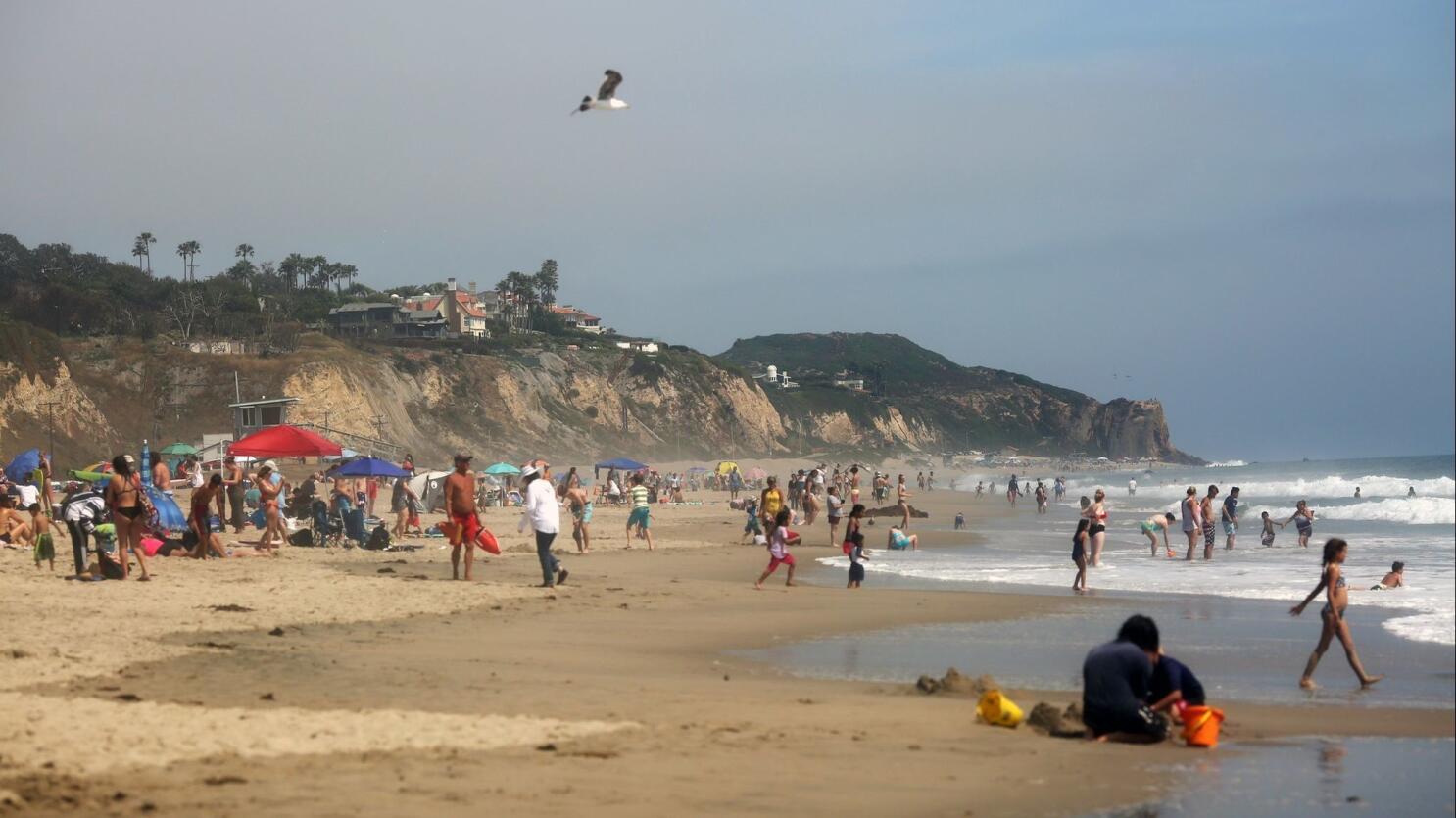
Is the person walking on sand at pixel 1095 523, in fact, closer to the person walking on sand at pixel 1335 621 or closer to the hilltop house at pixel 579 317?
the person walking on sand at pixel 1335 621

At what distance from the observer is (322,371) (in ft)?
211

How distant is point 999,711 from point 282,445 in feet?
65.0

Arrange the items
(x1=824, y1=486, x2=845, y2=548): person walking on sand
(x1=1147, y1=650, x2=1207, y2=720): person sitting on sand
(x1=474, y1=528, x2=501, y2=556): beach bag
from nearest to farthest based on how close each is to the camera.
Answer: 1. (x1=1147, y1=650, x2=1207, y2=720): person sitting on sand
2. (x1=474, y1=528, x2=501, y2=556): beach bag
3. (x1=824, y1=486, x2=845, y2=548): person walking on sand

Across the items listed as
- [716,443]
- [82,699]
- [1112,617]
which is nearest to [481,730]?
[82,699]

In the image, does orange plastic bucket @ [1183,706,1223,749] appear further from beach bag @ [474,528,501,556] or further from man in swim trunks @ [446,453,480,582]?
beach bag @ [474,528,501,556]

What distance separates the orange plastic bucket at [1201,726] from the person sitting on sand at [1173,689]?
0.08m

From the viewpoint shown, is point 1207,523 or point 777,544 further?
point 1207,523

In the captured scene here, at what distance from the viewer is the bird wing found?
10414 mm

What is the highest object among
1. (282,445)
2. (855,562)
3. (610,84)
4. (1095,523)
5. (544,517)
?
(610,84)

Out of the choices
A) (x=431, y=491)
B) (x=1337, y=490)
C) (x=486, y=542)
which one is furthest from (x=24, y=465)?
(x=1337, y=490)

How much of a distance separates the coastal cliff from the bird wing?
43362 millimetres

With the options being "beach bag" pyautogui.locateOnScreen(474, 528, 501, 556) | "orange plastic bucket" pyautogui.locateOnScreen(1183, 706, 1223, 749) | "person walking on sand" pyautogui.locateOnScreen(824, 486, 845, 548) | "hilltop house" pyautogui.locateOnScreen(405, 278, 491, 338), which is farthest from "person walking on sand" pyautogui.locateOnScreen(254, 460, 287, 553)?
"hilltop house" pyautogui.locateOnScreen(405, 278, 491, 338)

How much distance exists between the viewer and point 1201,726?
7242 mm

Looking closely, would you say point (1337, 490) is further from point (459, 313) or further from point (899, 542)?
point (459, 313)
